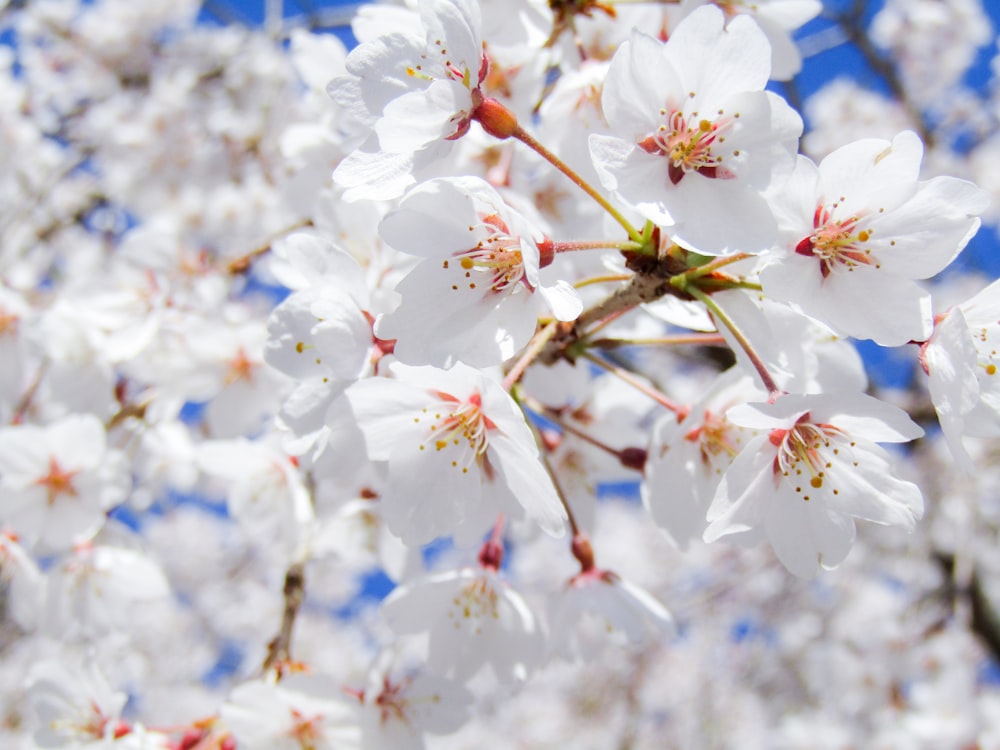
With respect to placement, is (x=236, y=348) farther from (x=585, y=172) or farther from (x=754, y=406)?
(x=754, y=406)

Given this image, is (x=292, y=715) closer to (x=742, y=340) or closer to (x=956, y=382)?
Result: (x=742, y=340)

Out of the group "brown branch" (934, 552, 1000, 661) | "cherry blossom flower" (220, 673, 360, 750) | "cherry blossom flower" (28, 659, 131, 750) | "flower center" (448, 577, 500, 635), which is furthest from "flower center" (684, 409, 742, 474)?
"brown branch" (934, 552, 1000, 661)

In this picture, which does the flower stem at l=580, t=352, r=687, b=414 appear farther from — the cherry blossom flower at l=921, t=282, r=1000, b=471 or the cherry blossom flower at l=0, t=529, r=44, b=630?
the cherry blossom flower at l=0, t=529, r=44, b=630

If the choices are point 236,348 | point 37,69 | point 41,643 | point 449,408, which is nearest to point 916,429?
point 449,408

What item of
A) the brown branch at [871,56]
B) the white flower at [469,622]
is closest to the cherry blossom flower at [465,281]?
the white flower at [469,622]

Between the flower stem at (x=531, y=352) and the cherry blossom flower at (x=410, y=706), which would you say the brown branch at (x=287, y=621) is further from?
the flower stem at (x=531, y=352)
